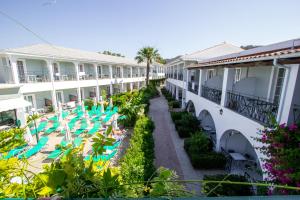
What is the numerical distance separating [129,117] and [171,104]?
9.12 m

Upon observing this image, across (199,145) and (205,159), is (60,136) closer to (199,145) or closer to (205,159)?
(199,145)

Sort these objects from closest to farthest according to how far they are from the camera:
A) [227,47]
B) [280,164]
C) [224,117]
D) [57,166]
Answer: [57,166]
[280,164]
[224,117]
[227,47]

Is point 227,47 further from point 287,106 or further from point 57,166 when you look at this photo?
point 57,166

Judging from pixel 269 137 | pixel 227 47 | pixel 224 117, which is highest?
pixel 227 47

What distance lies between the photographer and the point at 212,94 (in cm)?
1209

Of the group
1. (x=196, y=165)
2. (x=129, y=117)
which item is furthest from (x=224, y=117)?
(x=129, y=117)

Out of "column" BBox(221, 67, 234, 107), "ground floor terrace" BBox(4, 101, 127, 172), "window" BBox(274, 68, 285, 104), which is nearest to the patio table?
"column" BBox(221, 67, 234, 107)

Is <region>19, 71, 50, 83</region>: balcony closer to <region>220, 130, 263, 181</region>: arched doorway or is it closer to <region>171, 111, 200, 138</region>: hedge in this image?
<region>171, 111, 200, 138</region>: hedge

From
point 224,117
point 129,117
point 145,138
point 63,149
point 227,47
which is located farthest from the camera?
point 227,47

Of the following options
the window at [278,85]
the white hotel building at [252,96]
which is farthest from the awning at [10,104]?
the window at [278,85]

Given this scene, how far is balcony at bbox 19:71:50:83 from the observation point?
59.4 feet

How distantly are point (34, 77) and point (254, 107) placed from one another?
78.9 ft

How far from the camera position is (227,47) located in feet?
74.9

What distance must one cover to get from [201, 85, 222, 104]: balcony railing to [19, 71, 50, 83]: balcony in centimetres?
1978
